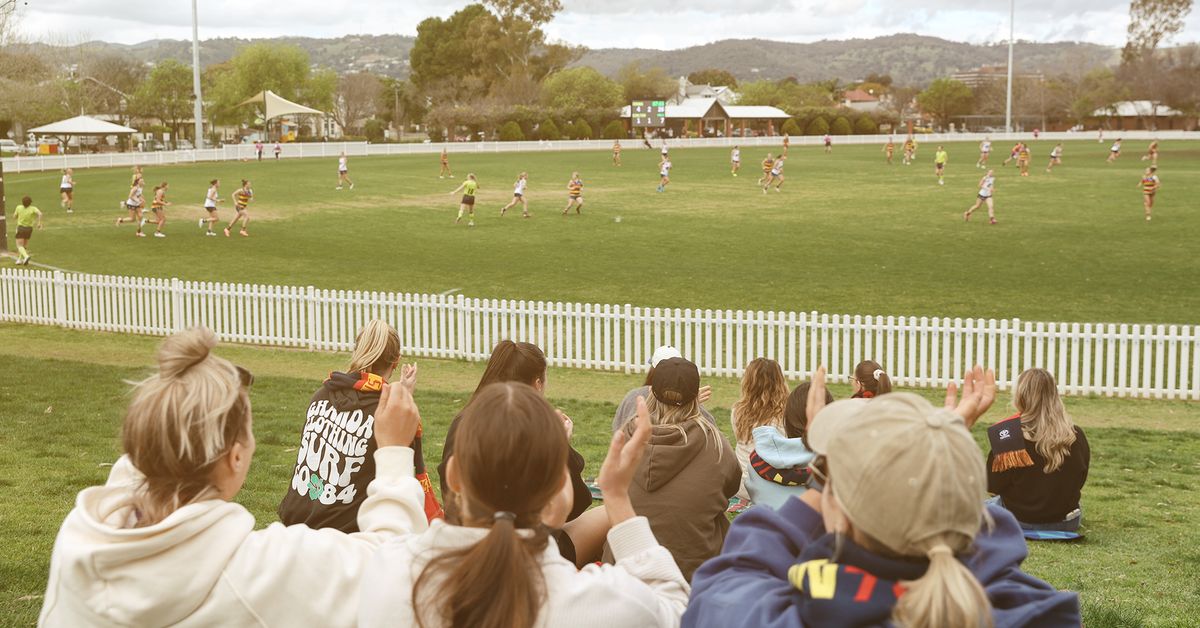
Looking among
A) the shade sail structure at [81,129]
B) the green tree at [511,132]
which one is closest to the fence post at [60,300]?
the shade sail structure at [81,129]

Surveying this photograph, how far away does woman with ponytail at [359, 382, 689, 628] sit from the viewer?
2391 millimetres

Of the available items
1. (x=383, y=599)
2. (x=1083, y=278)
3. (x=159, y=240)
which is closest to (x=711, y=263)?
(x=1083, y=278)

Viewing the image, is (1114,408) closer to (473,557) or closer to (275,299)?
(275,299)

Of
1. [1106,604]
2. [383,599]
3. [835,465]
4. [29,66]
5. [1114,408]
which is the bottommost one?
[1114,408]

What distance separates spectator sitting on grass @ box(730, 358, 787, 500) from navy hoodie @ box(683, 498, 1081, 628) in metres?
4.22

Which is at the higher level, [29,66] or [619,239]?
[29,66]

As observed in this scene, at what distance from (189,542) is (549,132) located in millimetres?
85184

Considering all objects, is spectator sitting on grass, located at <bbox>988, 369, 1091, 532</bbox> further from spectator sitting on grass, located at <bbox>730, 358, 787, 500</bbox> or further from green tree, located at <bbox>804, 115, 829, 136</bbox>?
green tree, located at <bbox>804, 115, 829, 136</bbox>

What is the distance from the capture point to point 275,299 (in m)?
19.8

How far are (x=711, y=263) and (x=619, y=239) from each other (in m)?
4.95

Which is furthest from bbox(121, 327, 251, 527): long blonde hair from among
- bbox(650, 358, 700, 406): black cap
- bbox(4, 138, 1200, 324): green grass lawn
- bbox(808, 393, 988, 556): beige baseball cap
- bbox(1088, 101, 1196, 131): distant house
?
bbox(1088, 101, 1196, 131): distant house

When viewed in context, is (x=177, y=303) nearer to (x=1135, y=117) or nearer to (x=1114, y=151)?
(x=1114, y=151)

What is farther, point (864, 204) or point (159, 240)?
point (864, 204)

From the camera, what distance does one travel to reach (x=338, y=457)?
483 centimetres
